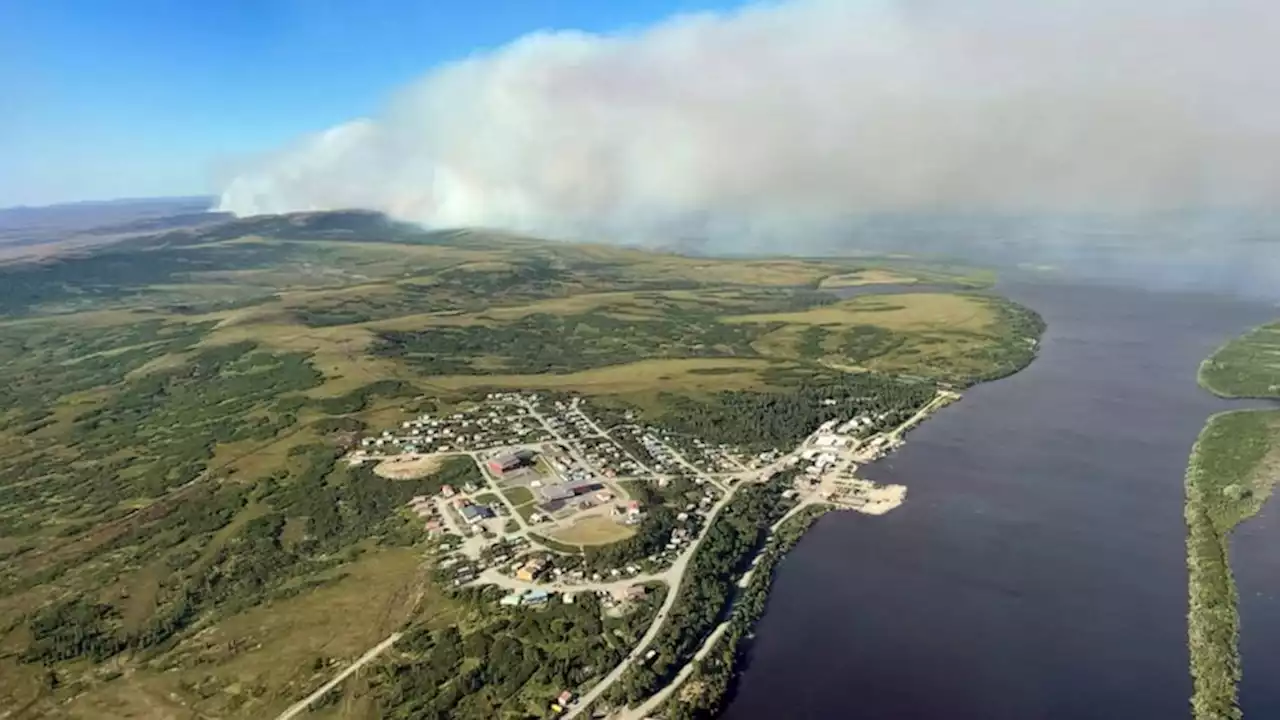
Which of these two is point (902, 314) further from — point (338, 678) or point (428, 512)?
point (338, 678)

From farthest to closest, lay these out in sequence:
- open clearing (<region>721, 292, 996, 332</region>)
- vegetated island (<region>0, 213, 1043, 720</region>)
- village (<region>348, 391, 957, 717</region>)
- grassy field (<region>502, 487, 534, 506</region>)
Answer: open clearing (<region>721, 292, 996, 332</region>) → grassy field (<region>502, 487, 534, 506</region>) → village (<region>348, 391, 957, 717</region>) → vegetated island (<region>0, 213, 1043, 720</region>)


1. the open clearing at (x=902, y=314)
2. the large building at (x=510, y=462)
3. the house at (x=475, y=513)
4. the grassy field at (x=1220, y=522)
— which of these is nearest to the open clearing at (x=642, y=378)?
the large building at (x=510, y=462)

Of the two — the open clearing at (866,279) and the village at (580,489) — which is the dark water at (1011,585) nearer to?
the village at (580,489)

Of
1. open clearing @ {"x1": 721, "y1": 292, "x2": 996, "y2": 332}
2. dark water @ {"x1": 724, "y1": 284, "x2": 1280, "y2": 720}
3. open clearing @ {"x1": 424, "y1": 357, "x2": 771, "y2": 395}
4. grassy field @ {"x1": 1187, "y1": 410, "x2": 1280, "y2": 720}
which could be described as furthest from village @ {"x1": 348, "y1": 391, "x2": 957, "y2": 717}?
open clearing @ {"x1": 721, "y1": 292, "x2": 996, "y2": 332}

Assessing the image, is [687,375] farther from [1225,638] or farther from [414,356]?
[1225,638]

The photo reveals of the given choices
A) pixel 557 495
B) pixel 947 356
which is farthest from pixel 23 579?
pixel 947 356

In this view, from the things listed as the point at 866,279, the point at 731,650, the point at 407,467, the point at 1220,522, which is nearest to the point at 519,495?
the point at 407,467

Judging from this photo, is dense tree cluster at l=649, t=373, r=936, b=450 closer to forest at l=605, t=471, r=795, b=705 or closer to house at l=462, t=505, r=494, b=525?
forest at l=605, t=471, r=795, b=705
